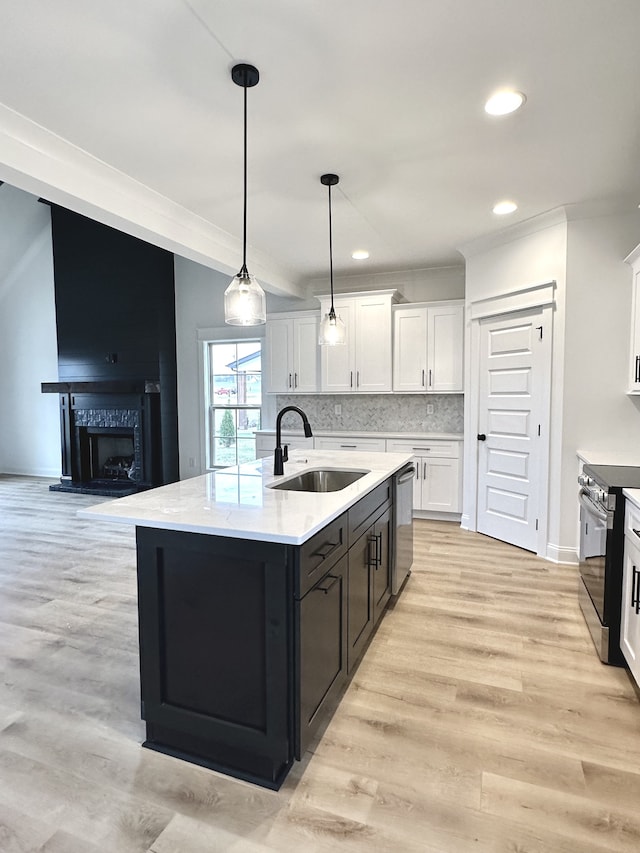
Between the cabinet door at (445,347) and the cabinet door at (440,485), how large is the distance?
2.61ft

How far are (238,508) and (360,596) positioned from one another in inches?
32.8

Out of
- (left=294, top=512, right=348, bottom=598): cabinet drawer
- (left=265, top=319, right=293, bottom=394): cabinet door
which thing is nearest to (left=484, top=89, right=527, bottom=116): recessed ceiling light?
(left=294, top=512, right=348, bottom=598): cabinet drawer

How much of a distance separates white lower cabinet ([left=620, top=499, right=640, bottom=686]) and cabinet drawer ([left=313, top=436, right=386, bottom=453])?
3.09 m

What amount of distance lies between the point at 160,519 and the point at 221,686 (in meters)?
0.63


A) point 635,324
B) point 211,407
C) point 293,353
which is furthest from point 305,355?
point 635,324

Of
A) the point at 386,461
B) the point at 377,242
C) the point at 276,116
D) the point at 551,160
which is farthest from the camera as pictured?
the point at 377,242

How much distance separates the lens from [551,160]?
9.59ft

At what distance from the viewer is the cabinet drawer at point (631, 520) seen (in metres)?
2.10

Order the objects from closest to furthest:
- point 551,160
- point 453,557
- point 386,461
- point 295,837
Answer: point 295,837 < point 551,160 < point 386,461 < point 453,557

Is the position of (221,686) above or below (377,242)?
below

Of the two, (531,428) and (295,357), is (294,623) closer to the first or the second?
(531,428)

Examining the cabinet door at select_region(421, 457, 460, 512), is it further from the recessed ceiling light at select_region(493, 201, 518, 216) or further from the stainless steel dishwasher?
the recessed ceiling light at select_region(493, 201, 518, 216)

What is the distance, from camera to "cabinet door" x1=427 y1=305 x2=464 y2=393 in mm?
5012

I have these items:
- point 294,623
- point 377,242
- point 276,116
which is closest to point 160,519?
point 294,623
